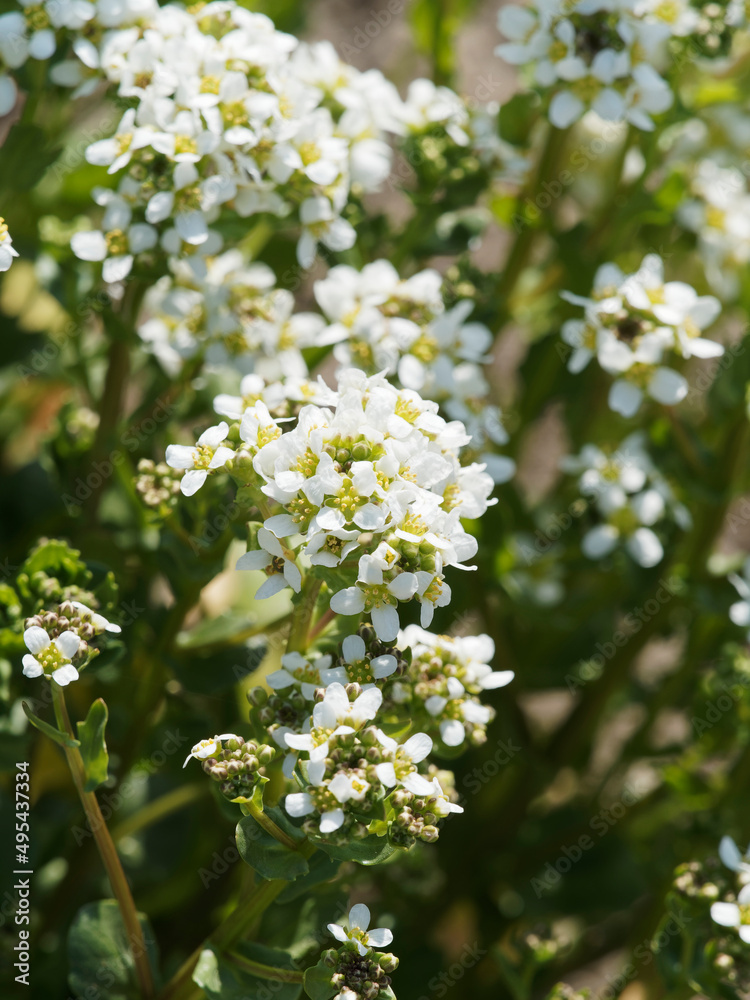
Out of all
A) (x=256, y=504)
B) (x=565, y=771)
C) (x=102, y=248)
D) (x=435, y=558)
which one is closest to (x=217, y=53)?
(x=102, y=248)

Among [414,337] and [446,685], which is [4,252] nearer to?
[414,337]

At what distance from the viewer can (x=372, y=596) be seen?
5.71 feet

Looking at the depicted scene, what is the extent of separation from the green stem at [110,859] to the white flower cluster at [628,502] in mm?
1539

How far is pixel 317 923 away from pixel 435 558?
100 cm

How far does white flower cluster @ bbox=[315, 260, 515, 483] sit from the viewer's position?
2.53 metres

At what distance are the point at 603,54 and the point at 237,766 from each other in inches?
76.2

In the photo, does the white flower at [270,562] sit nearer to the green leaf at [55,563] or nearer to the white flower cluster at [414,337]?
the green leaf at [55,563]

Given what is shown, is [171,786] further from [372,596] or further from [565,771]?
[372,596]

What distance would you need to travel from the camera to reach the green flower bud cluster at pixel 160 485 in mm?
2146

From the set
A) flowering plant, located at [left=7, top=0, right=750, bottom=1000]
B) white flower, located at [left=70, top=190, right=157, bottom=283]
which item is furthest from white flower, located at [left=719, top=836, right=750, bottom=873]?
white flower, located at [left=70, top=190, right=157, bottom=283]

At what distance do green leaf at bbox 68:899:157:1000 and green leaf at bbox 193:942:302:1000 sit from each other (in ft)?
0.96

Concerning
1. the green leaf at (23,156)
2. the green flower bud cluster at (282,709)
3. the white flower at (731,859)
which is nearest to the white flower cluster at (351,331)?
the green leaf at (23,156)

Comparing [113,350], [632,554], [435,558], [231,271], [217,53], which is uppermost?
[217,53]

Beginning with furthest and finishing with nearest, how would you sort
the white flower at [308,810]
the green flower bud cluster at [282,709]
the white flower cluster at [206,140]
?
1. the white flower cluster at [206,140]
2. the green flower bud cluster at [282,709]
3. the white flower at [308,810]
